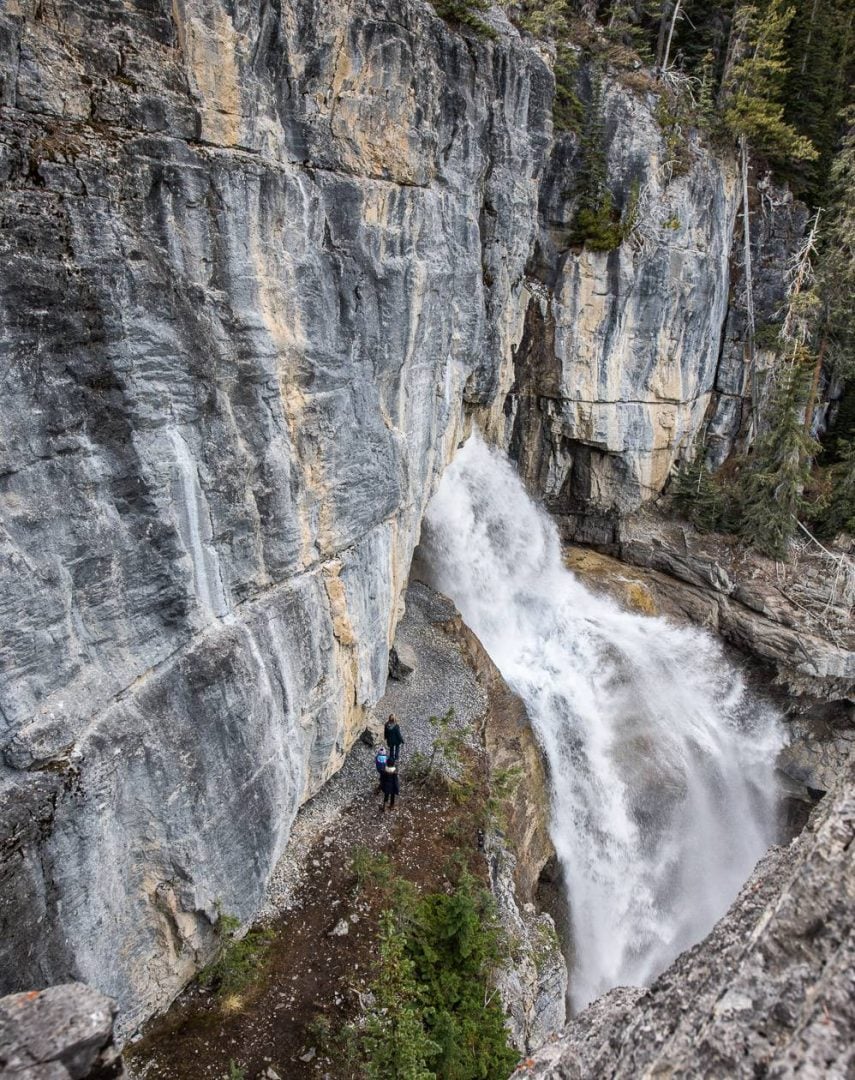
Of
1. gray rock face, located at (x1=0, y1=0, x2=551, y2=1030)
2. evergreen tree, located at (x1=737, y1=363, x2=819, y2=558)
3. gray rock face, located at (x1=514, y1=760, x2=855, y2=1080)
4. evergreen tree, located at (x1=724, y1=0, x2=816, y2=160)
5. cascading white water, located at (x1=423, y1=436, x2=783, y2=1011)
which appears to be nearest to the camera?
gray rock face, located at (x1=514, y1=760, x2=855, y2=1080)

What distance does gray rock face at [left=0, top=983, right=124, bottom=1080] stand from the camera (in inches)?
179

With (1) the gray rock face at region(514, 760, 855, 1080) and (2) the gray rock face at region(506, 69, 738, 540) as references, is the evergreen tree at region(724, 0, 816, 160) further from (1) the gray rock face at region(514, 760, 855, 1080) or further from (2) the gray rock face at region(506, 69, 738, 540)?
(1) the gray rock face at region(514, 760, 855, 1080)

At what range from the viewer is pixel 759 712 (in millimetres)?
22219

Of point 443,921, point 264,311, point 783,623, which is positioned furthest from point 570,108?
point 443,921

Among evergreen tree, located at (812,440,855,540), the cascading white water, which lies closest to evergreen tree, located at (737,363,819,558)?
evergreen tree, located at (812,440,855,540)

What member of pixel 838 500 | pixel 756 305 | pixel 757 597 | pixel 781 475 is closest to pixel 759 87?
pixel 756 305

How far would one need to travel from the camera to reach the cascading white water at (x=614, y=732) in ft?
56.4

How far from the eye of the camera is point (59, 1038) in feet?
15.5

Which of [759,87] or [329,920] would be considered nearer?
[329,920]

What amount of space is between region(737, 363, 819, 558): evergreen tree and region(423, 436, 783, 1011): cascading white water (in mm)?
4594

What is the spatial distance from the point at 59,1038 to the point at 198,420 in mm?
6815

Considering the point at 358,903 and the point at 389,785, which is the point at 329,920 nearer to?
the point at 358,903

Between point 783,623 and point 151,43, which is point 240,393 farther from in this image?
point 783,623

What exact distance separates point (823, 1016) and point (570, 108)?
2459 cm
